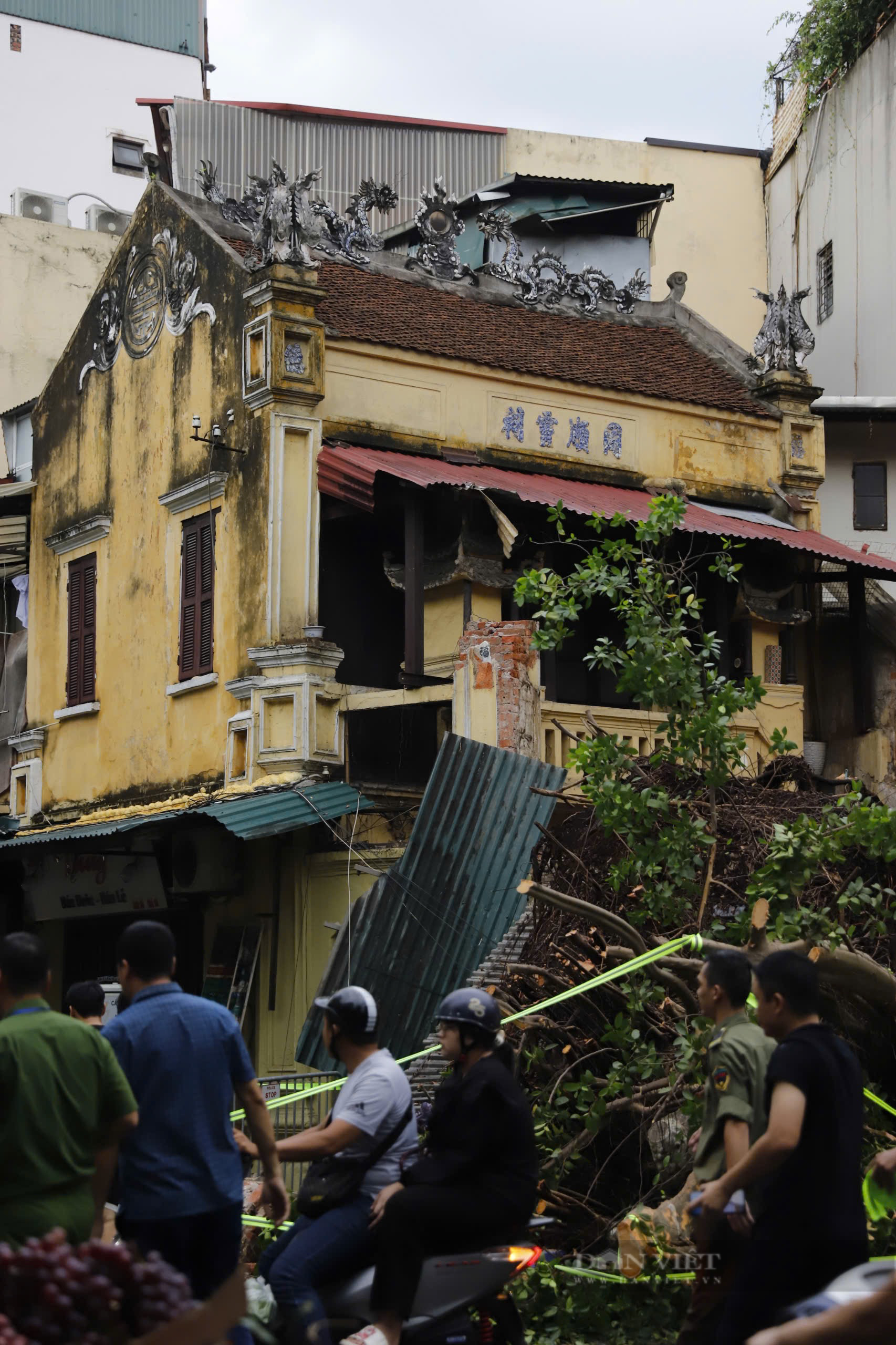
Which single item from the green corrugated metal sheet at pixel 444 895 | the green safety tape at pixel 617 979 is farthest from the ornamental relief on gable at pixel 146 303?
the green safety tape at pixel 617 979

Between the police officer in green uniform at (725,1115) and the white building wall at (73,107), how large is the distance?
29.9 metres

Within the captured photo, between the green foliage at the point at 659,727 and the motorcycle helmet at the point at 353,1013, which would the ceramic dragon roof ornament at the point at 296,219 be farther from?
the motorcycle helmet at the point at 353,1013

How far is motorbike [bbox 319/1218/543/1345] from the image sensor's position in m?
5.74

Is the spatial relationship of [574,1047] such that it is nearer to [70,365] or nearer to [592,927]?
[592,927]

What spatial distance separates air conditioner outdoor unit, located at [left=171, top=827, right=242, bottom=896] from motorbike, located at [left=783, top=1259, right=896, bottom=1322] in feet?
41.9

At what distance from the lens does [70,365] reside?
65.5 feet

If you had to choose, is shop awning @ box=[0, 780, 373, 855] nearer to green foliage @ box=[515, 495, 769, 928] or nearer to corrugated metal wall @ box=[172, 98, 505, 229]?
green foliage @ box=[515, 495, 769, 928]

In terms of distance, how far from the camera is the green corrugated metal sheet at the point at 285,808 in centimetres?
1417

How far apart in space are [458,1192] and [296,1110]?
802 centimetres

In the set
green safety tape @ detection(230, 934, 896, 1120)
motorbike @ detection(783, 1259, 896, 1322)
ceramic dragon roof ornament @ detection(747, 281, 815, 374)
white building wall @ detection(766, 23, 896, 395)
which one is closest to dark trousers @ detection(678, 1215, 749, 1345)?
motorbike @ detection(783, 1259, 896, 1322)

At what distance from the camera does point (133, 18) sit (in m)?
34.6

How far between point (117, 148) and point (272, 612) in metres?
21.5

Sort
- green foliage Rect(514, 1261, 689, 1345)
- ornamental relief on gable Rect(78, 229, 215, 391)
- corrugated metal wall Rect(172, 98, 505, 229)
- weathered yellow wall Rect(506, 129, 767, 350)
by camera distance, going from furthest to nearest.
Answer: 1. weathered yellow wall Rect(506, 129, 767, 350)
2. corrugated metal wall Rect(172, 98, 505, 229)
3. ornamental relief on gable Rect(78, 229, 215, 391)
4. green foliage Rect(514, 1261, 689, 1345)

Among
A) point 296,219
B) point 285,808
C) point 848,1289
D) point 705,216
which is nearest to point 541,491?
point 296,219
